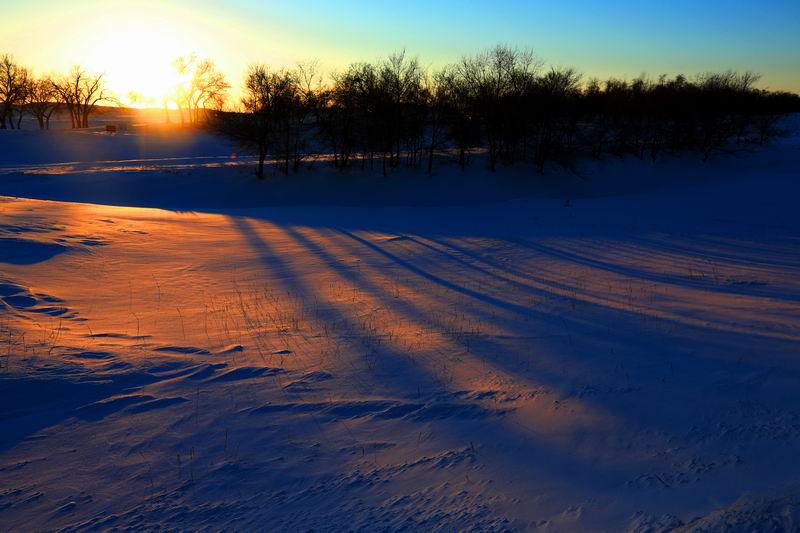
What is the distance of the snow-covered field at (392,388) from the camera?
3.80 m

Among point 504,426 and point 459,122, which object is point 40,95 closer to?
point 459,122

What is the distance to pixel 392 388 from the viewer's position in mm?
5871

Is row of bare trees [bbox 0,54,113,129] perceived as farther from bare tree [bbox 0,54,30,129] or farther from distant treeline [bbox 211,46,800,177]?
distant treeline [bbox 211,46,800,177]

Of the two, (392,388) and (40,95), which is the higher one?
(40,95)

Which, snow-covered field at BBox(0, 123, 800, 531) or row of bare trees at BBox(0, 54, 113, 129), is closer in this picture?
snow-covered field at BBox(0, 123, 800, 531)

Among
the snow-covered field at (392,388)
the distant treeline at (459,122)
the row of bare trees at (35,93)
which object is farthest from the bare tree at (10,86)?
the snow-covered field at (392,388)

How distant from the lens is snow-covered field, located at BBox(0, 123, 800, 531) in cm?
380

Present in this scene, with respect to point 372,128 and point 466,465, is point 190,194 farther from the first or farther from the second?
point 466,465

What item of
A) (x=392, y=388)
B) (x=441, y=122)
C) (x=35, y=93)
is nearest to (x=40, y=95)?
(x=35, y=93)

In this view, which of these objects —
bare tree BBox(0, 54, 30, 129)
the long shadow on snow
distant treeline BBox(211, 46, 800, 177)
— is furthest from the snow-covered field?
Result: bare tree BBox(0, 54, 30, 129)

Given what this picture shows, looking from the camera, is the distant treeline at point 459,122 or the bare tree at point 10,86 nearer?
the distant treeline at point 459,122

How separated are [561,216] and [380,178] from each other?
16.5 metres

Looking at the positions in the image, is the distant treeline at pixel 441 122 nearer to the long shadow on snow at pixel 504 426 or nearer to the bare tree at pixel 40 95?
the long shadow on snow at pixel 504 426

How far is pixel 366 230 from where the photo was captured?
21812 millimetres
